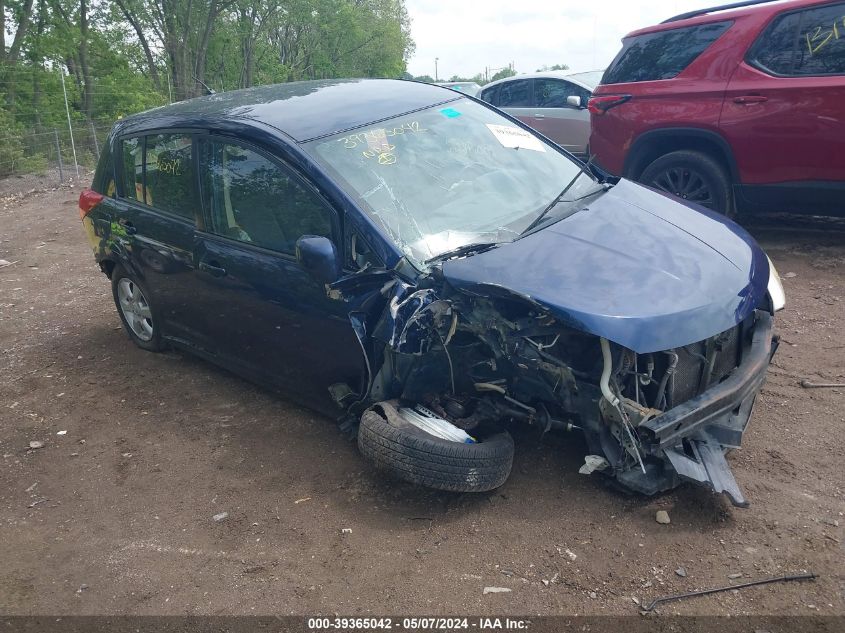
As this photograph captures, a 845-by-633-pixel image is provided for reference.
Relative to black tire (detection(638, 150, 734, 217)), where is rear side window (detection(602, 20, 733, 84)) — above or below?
above

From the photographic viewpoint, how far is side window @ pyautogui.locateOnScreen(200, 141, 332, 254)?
12.0 feet

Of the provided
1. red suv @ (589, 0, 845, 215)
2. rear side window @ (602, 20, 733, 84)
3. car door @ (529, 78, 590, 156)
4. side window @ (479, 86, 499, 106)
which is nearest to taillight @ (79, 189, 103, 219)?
red suv @ (589, 0, 845, 215)

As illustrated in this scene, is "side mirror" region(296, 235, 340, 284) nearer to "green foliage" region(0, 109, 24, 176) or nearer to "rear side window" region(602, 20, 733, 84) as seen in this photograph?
"rear side window" region(602, 20, 733, 84)

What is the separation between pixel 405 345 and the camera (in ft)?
10.6

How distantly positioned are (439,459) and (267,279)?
1.41 m

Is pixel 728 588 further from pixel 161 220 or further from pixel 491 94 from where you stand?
pixel 491 94

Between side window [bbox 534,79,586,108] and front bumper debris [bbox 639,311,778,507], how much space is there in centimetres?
717

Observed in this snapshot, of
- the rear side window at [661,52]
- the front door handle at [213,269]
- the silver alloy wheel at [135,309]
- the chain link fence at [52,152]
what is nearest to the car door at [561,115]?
the rear side window at [661,52]

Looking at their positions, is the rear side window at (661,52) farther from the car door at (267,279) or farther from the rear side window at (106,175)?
the rear side window at (106,175)

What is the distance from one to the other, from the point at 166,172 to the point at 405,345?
230 cm

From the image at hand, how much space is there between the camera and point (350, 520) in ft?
10.8

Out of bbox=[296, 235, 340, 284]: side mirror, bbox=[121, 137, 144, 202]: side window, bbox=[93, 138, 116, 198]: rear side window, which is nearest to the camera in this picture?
bbox=[296, 235, 340, 284]: side mirror

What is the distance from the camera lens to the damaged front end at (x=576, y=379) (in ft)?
9.52

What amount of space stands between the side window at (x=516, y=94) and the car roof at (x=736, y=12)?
3.74m
